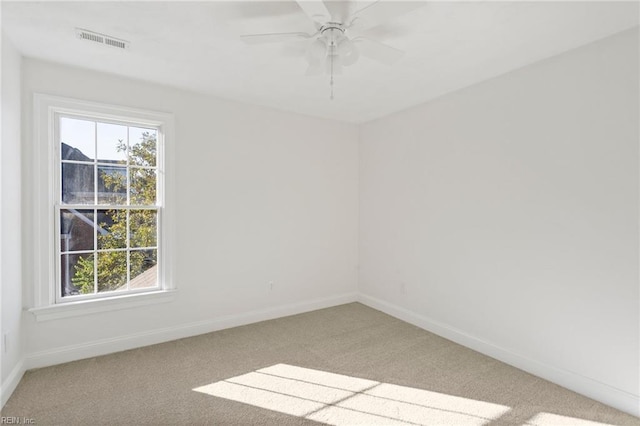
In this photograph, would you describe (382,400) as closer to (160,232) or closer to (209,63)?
(160,232)

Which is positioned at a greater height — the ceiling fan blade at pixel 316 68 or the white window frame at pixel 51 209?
the ceiling fan blade at pixel 316 68

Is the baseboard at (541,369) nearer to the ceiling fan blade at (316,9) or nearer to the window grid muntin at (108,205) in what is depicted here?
the window grid muntin at (108,205)

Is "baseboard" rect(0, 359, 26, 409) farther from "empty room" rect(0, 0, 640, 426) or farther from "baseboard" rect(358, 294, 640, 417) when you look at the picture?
"baseboard" rect(358, 294, 640, 417)

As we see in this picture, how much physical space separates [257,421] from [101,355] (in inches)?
71.4

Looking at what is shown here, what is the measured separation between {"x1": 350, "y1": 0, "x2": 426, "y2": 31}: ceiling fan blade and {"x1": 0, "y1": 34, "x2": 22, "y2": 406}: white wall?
2.47 metres

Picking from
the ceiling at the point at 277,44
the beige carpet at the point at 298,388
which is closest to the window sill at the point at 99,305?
the beige carpet at the point at 298,388

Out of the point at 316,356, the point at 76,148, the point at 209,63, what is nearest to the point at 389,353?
the point at 316,356

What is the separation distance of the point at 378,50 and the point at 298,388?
251 centimetres

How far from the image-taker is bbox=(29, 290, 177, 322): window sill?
2.76 metres

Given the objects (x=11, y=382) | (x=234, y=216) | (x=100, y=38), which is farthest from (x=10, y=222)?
(x=234, y=216)

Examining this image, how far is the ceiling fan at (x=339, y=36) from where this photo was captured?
1.75 metres

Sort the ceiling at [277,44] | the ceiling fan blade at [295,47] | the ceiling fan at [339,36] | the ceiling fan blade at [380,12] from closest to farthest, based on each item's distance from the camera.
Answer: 1. the ceiling fan blade at [380,12]
2. the ceiling fan at [339,36]
3. the ceiling at [277,44]
4. the ceiling fan blade at [295,47]

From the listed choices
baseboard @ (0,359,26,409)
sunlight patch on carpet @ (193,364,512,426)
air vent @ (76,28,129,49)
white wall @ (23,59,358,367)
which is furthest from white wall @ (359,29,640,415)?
baseboard @ (0,359,26,409)

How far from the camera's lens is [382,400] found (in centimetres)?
235
